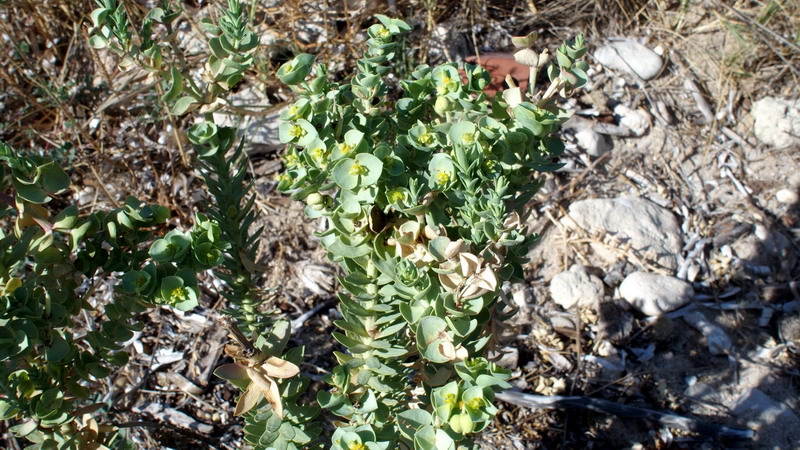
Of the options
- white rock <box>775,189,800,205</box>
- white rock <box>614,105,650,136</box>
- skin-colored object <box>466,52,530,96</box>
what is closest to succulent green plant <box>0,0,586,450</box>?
skin-colored object <box>466,52,530,96</box>

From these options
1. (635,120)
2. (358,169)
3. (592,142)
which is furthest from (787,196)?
(358,169)

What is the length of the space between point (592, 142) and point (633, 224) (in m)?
0.50

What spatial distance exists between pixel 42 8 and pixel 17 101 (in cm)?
47

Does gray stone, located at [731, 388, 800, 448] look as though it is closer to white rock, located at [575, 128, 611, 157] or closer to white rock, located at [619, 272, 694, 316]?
white rock, located at [619, 272, 694, 316]

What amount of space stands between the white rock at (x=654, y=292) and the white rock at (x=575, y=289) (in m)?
0.12

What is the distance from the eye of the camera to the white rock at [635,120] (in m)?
3.29

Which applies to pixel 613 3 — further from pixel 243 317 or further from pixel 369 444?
pixel 369 444

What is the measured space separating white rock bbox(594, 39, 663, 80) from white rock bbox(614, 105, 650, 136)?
0.29m

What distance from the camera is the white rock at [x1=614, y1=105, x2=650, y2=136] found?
10.8 feet

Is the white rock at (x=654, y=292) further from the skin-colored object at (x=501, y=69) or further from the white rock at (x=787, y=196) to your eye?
the skin-colored object at (x=501, y=69)

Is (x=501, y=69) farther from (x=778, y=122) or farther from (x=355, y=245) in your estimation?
(x=355, y=245)

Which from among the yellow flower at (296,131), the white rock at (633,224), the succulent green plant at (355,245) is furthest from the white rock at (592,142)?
the yellow flower at (296,131)

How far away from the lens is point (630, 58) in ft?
11.6

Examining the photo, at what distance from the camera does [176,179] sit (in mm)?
2875
